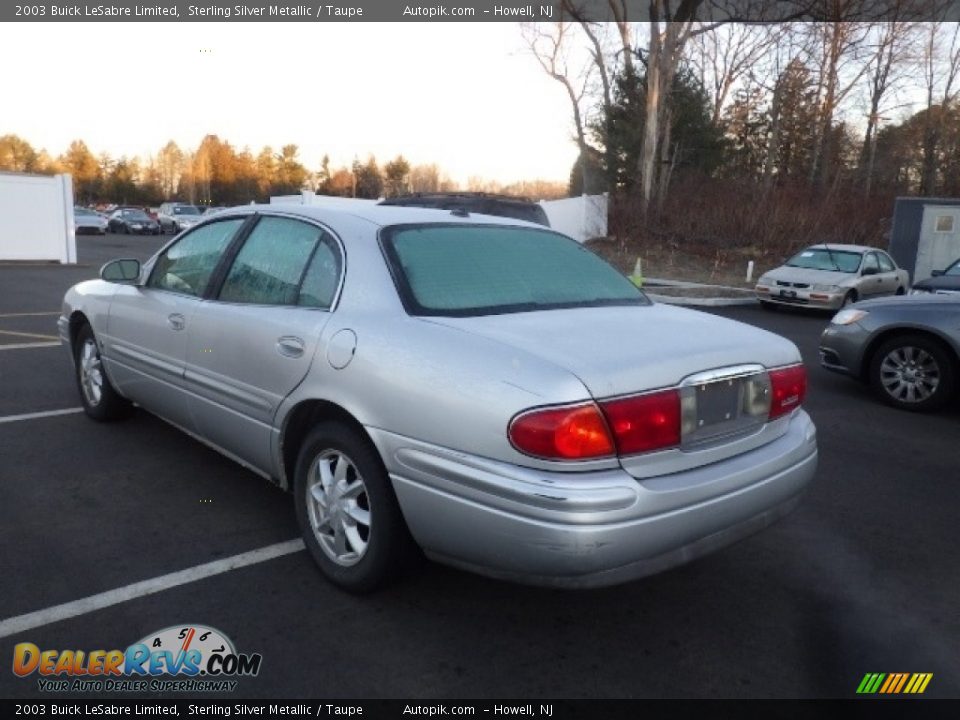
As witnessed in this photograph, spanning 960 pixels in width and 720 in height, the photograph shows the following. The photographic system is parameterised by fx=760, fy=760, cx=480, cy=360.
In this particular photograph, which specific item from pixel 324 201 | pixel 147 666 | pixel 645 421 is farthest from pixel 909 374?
pixel 324 201

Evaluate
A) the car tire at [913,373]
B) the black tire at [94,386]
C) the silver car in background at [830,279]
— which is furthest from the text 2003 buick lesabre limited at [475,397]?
the silver car in background at [830,279]

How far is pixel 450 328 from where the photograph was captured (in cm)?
285

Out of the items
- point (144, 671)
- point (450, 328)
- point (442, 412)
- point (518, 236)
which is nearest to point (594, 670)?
point (442, 412)

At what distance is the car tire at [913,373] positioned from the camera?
6.62m

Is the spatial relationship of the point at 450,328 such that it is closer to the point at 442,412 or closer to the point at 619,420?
the point at 442,412

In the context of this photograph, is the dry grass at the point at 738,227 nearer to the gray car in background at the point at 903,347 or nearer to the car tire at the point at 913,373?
the gray car in background at the point at 903,347

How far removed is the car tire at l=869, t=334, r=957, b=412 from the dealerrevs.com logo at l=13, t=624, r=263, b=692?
624 cm

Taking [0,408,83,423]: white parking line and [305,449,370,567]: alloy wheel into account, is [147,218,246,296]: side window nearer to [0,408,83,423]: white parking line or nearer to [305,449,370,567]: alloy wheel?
[305,449,370,567]: alloy wheel

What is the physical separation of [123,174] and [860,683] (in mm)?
81816

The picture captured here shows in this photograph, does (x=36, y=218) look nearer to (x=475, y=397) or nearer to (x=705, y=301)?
(x=705, y=301)

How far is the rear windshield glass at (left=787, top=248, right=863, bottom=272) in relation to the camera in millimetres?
14719

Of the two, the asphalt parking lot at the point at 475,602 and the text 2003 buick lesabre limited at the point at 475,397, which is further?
the asphalt parking lot at the point at 475,602

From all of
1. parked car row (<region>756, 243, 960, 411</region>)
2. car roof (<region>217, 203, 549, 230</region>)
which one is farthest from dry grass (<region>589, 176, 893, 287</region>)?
car roof (<region>217, 203, 549, 230</region>)
